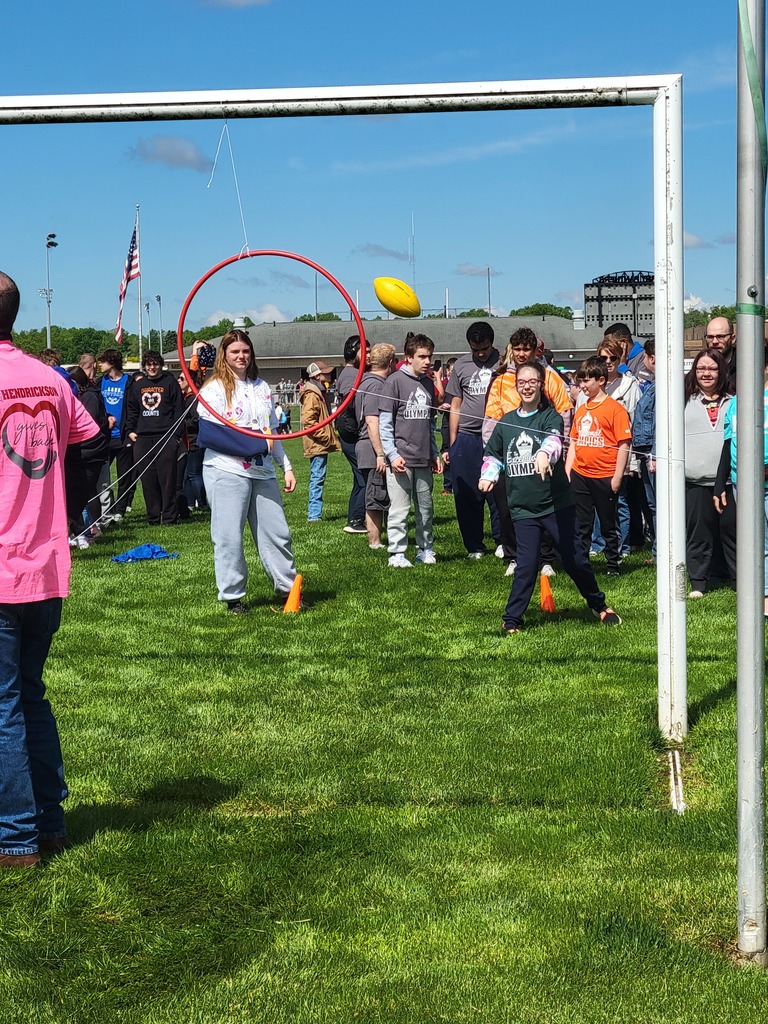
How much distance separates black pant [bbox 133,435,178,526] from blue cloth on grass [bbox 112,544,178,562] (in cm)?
262

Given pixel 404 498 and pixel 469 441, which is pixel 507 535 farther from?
pixel 404 498

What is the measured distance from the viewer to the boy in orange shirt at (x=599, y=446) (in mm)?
10664

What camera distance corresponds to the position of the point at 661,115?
5.95 meters

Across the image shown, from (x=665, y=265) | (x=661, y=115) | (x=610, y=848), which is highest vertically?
(x=661, y=115)

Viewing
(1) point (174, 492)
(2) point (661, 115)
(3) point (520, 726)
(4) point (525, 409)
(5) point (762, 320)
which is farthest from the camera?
(1) point (174, 492)

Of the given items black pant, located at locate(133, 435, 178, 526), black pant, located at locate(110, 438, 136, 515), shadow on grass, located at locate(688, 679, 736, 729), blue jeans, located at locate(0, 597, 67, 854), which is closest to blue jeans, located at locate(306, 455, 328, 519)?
black pant, located at locate(133, 435, 178, 526)

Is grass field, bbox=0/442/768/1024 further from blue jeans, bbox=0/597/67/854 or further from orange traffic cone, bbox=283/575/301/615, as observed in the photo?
orange traffic cone, bbox=283/575/301/615

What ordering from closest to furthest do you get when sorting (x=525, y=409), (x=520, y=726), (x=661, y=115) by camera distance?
(x=661, y=115) < (x=520, y=726) < (x=525, y=409)

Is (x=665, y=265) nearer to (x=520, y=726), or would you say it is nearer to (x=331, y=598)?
→ (x=520, y=726)

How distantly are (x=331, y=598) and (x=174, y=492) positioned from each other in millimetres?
6552

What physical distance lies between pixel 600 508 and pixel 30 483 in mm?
7073

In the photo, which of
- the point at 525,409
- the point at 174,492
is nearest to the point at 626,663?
the point at 525,409

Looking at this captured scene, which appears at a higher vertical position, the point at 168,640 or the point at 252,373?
the point at 252,373

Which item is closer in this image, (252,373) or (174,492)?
(252,373)
